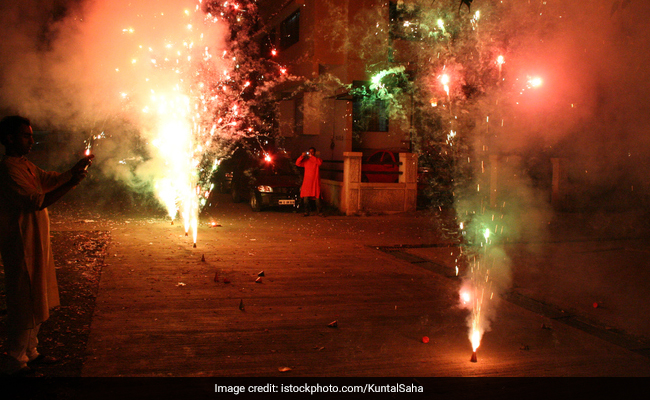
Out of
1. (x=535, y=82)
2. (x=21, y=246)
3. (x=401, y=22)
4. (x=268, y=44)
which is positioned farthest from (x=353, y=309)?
(x=268, y=44)

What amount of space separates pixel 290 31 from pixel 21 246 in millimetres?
17048

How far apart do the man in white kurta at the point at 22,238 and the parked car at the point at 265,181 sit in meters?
10.1

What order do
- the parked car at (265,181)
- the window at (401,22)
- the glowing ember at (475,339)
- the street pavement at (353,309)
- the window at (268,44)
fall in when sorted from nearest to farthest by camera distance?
the street pavement at (353,309)
the glowing ember at (475,339)
the parked car at (265,181)
the window at (401,22)
the window at (268,44)

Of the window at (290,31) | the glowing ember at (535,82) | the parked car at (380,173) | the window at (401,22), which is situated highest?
the window at (290,31)

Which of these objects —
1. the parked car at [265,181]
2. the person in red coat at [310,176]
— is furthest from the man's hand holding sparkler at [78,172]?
the parked car at [265,181]

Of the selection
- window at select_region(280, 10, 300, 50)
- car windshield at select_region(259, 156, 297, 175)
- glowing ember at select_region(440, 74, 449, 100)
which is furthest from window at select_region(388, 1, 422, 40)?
Answer: car windshield at select_region(259, 156, 297, 175)

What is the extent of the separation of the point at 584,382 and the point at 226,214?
10528 mm

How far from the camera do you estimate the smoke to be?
6938 millimetres

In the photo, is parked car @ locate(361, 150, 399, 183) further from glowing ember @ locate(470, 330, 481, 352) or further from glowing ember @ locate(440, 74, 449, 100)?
glowing ember @ locate(470, 330, 481, 352)

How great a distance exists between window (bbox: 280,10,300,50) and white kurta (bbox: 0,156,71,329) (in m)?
15.6

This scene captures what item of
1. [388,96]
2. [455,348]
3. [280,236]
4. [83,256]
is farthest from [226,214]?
[455,348]

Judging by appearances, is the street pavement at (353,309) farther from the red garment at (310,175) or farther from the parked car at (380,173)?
the parked car at (380,173)

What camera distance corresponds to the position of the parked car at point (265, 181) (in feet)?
45.0

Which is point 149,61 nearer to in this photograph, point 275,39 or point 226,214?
point 226,214
